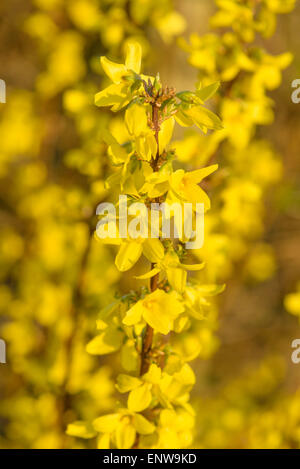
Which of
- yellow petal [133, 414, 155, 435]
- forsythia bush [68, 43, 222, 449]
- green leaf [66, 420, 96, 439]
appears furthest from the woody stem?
green leaf [66, 420, 96, 439]

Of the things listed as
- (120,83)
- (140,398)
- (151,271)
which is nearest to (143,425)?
(140,398)

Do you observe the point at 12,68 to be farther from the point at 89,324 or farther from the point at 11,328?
the point at 89,324

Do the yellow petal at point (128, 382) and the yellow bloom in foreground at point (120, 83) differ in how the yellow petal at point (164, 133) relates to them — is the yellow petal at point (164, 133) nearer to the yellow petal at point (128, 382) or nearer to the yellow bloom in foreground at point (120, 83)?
the yellow bloom in foreground at point (120, 83)

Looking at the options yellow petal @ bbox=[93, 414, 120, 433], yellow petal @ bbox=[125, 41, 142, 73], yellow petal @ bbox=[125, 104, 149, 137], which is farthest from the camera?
yellow petal @ bbox=[93, 414, 120, 433]

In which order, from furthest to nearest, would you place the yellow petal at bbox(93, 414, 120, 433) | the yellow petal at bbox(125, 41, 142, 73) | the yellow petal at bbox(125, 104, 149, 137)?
the yellow petal at bbox(93, 414, 120, 433) → the yellow petal at bbox(125, 41, 142, 73) → the yellow petal at bbox(125, 104, 149, 137)

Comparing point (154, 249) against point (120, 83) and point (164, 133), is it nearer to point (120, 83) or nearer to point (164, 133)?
point (164, 133)

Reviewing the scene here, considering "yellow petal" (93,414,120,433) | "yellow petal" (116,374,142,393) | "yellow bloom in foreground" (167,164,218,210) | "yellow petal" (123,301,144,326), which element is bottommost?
"yellow petal" (93,414,120,433)

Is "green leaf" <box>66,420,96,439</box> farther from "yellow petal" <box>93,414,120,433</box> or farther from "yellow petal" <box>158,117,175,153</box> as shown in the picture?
"yellow petal" <box>158,117,175,153</box>

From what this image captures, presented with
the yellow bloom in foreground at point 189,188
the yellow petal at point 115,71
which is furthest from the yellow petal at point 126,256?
the yellow petal at point 115,71
